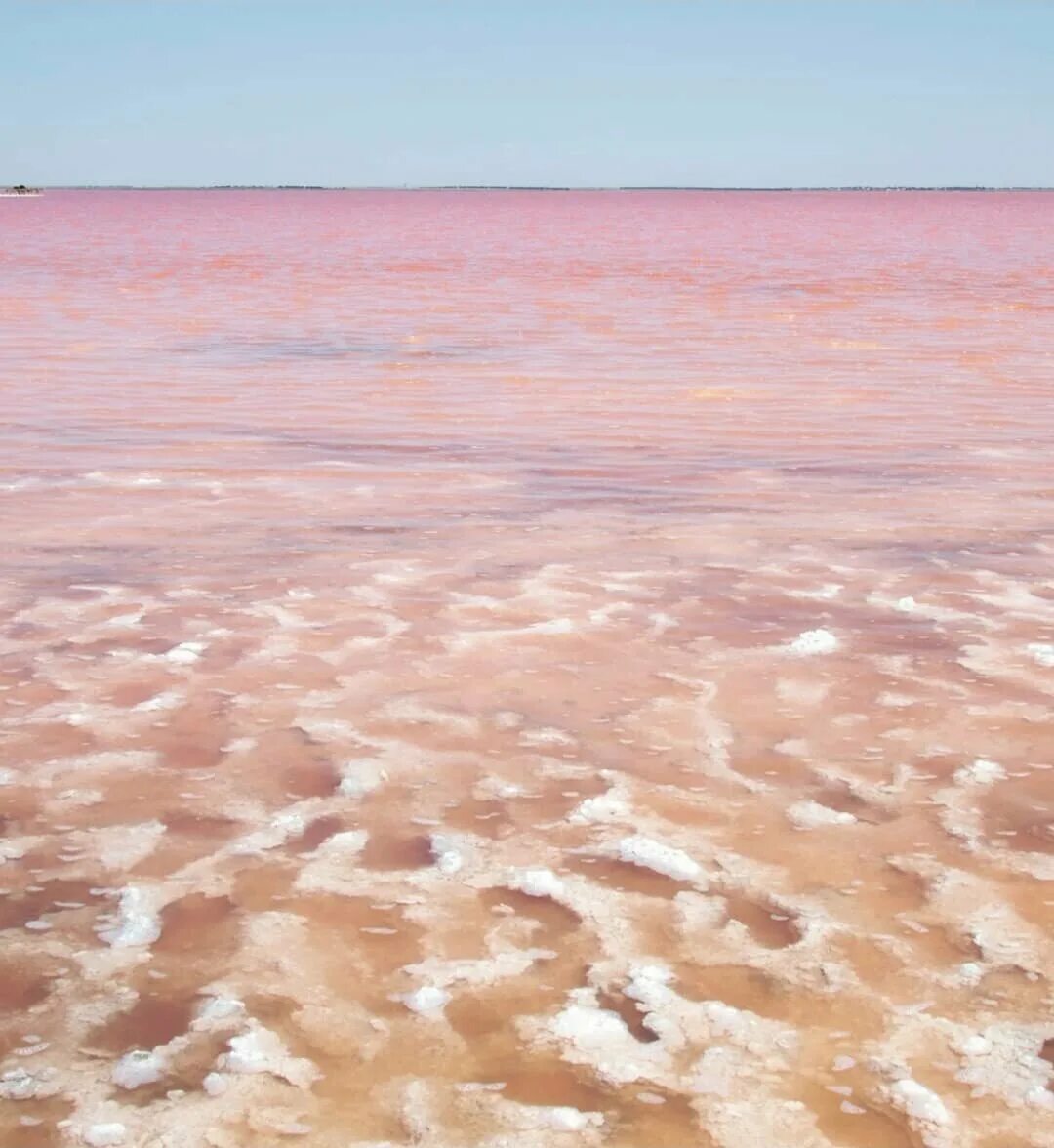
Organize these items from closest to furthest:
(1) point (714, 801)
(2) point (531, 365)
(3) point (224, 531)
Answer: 1. (1) point (714, 801)
2. (3) point (224, 531)
3. (2) point (531, 365)

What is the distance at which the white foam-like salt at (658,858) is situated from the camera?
134 inches

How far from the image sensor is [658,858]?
11.3 ft

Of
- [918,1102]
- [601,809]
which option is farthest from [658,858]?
[918,1102]

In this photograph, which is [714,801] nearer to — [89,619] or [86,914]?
[86,914]

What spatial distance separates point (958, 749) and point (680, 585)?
1.88 m

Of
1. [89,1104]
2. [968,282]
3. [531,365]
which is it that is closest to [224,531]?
[89,1104]

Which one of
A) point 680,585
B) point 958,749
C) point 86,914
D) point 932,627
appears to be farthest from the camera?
point 680,585

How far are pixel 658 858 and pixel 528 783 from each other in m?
0.55

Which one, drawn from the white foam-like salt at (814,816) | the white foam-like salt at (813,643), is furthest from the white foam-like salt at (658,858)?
the white foam-like salt at (813,643)

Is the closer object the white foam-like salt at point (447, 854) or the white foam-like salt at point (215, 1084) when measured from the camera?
the white foam-like salt at point (215, 1084)

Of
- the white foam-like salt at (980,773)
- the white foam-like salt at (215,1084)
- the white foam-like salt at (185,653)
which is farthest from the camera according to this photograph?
the white foam-like salt at (185,653)

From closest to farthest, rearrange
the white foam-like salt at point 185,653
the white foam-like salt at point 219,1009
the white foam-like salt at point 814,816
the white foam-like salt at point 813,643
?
the white foam-like salt at point 219,1009
the white foam-like salt at point 814,816
the white foam-like salt at point 185,653
the white foam-like salt at point 813,643

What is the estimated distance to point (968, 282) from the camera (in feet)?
84.7

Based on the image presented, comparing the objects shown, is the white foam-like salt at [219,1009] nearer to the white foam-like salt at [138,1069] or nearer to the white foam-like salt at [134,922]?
the white foam-like salt at [138,1069]
